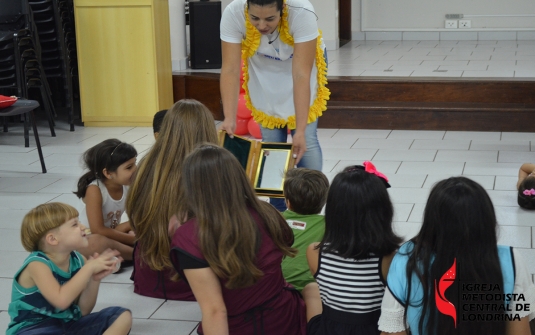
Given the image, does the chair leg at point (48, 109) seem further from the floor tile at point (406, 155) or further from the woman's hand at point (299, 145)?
the woman's hand at point (299, 145)

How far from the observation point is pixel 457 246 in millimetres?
1762

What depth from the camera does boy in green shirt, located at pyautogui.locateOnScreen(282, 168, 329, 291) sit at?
2.62m

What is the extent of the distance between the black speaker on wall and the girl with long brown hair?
15.1 ft

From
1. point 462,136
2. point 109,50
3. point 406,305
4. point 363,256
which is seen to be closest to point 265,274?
point 363,256

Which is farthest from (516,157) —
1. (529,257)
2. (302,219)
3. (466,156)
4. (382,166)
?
(302,219)

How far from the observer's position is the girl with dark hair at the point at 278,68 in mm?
3088

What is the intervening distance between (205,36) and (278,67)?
3998 mm

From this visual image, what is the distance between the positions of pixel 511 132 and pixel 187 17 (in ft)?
11.1

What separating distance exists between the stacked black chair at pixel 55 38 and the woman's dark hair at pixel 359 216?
15.3 feet

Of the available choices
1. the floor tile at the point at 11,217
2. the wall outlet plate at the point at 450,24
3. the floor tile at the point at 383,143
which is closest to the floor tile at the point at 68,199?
the floor tile at the point at 11,217

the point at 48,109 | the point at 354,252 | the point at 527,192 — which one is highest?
the point at 354,252

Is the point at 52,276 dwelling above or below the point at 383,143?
above

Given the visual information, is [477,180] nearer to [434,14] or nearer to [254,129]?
[254,129]

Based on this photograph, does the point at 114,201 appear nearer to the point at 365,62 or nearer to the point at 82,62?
the point at 82,62
